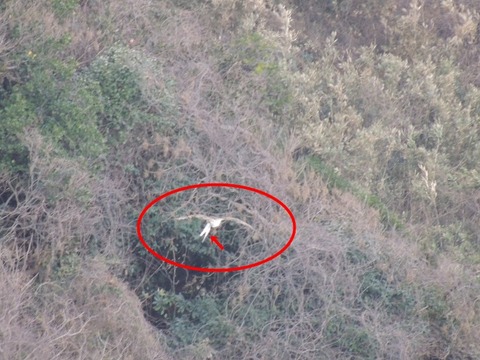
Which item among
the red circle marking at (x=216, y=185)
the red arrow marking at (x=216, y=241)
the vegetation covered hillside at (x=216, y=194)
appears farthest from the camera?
the red arrow marking at (x=216, y=241)

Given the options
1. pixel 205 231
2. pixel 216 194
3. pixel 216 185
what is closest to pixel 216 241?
pixel 205 231

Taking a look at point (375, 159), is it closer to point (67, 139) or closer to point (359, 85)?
point (359, 85)

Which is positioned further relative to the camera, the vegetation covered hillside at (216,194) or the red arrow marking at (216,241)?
the red arrow marking at (216,241)

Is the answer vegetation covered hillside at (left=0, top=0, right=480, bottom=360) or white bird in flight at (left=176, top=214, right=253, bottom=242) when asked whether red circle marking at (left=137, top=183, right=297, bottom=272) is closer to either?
vegetation covered hillside at (left=0, top=0, right=480, bottom=360)

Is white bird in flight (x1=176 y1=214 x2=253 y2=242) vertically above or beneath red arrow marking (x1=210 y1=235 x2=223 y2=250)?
above

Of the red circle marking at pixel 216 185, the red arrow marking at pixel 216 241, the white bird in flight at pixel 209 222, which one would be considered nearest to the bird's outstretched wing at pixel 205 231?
the white bird in flight at pixel 209 222

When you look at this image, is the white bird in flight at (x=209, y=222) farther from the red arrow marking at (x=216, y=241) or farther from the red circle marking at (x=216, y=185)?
the red circle marking at (x=216, y=185)

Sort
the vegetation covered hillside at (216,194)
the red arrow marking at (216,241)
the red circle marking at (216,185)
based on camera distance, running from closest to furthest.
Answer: the vegetation covered hillside at (216,194) < the red circle marking at (216,185) < the red arrow marking at (216,241)

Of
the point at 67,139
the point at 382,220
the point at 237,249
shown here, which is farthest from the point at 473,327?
the point at 67,139

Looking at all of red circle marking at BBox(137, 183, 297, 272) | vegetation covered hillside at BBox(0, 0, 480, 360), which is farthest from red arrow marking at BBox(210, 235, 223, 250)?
red circle marking at BBox(137, 183, 297, 272)
